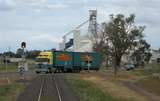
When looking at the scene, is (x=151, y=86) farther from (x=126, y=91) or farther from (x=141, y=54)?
(x=141, y=54)

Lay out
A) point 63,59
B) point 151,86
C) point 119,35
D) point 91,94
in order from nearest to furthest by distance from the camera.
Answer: point 91,94, point 151,86, point 63,59, point 119,35

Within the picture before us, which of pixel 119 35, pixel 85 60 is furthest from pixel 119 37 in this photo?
pixel 85 60

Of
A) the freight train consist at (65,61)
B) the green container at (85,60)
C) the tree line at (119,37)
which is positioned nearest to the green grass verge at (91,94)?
the freight train consist at (65,61)

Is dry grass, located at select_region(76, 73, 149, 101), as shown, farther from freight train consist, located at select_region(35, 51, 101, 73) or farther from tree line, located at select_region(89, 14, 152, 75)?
tree line, located at select_region(89, 14, 152, 75)

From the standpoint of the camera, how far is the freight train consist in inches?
3423

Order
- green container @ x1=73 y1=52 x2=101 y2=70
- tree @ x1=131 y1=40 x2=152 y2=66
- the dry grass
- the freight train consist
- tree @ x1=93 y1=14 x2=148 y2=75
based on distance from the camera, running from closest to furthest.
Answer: the dry grass
the freight train consist
green container @ x1=73 y1=52 x2=101 y2=70
tree @ x1=93 y1=14 x2=148 y2=75
tree @ x1=131 y1=40 x2=152 y2=66

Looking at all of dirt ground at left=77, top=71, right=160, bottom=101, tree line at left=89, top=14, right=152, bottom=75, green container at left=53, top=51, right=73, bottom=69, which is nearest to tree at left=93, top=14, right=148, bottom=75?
tree line at left=89, top=14, right=152, bottom=75

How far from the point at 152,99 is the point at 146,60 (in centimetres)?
12196

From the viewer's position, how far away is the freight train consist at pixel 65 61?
86938 millimetres

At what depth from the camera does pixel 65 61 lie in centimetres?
9050

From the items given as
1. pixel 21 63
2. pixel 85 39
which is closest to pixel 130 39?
pixel 85 39

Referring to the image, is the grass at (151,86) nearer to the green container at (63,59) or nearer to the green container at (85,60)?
the green container at (63,59)

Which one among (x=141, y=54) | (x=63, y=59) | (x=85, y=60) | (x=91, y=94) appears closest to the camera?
(x=91, y=94)

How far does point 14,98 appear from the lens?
3653 centimetres
